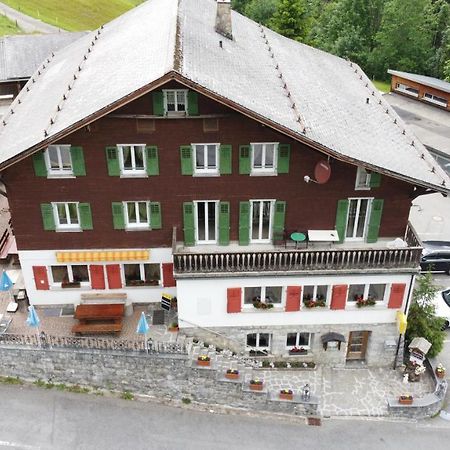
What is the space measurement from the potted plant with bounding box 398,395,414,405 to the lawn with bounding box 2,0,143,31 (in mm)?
77692

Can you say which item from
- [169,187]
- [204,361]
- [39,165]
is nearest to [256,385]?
[204,361]

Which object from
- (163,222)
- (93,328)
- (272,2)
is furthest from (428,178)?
(272,2)

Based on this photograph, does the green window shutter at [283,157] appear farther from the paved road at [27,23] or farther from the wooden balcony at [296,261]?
the paved road at [27,23]

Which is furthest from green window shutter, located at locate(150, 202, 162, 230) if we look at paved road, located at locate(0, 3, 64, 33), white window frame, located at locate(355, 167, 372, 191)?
paved road, located at locate(0, 3, 64, 33)

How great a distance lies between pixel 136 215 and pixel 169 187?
221 centimetres

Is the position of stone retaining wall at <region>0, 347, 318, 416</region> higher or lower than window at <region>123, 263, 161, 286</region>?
lower

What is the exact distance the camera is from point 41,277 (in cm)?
2791

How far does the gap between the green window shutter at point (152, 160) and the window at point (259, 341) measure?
9.11 meters

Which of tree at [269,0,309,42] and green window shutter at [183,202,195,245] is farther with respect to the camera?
tree at [269,0,309,42]

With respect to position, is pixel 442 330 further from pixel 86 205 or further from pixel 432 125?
pixel 432 125

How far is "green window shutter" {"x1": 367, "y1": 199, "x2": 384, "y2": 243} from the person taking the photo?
26.4 m

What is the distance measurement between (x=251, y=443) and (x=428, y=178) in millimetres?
13827

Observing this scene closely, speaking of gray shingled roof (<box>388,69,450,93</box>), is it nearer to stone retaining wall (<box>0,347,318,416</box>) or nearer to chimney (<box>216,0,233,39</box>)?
chimney (<box>216,0,233,39</box>)

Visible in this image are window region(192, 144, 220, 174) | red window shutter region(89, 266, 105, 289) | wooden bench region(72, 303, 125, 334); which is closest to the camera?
window region(192, 144, 220, 174)
